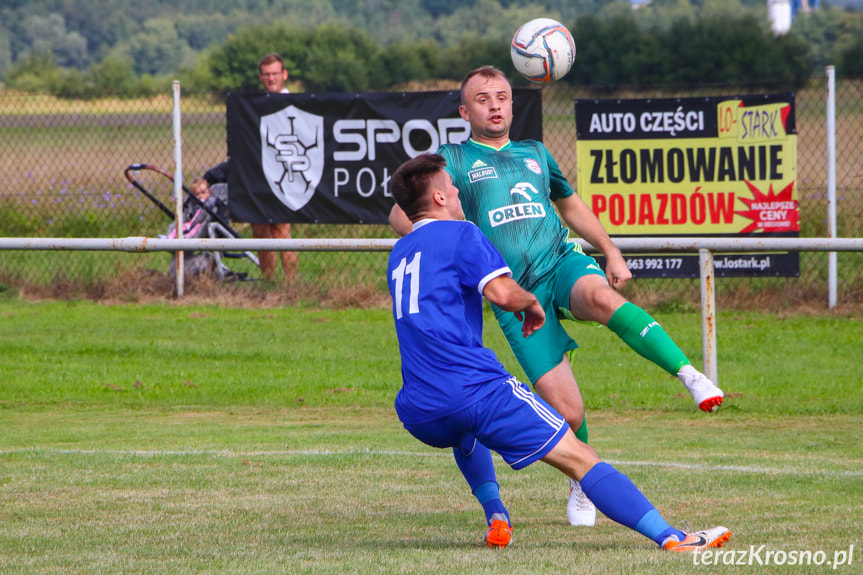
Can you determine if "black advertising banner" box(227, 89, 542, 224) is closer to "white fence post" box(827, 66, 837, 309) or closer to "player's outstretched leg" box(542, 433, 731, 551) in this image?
"white fence post" box(827, 66, 837, 309)

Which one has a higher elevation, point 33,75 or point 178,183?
point 33,75

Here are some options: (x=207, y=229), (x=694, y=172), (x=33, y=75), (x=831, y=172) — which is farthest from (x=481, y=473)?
(x=33, y=75)

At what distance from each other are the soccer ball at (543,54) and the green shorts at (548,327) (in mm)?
1776

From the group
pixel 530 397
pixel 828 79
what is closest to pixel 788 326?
pixel 828 79

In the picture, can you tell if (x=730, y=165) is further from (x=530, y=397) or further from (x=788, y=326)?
(x=530, y=397)

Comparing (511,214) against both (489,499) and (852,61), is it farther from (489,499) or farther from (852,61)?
(852,61)

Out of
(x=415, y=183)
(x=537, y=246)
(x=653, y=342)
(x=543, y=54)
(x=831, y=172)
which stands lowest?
(x=653, y=342)

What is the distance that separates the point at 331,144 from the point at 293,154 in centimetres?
48

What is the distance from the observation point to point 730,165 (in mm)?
12102

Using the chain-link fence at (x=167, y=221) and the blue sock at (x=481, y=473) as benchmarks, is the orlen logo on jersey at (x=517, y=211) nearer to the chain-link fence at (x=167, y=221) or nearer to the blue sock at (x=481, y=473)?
the blue sock at (x=481, y=473)

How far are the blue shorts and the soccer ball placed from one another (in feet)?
9.74

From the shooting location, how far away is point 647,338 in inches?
208

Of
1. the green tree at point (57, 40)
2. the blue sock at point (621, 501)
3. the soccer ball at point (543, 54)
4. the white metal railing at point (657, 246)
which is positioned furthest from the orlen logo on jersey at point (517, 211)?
the green tree at point (57, 40)

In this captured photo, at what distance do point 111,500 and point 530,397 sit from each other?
8.29ft
